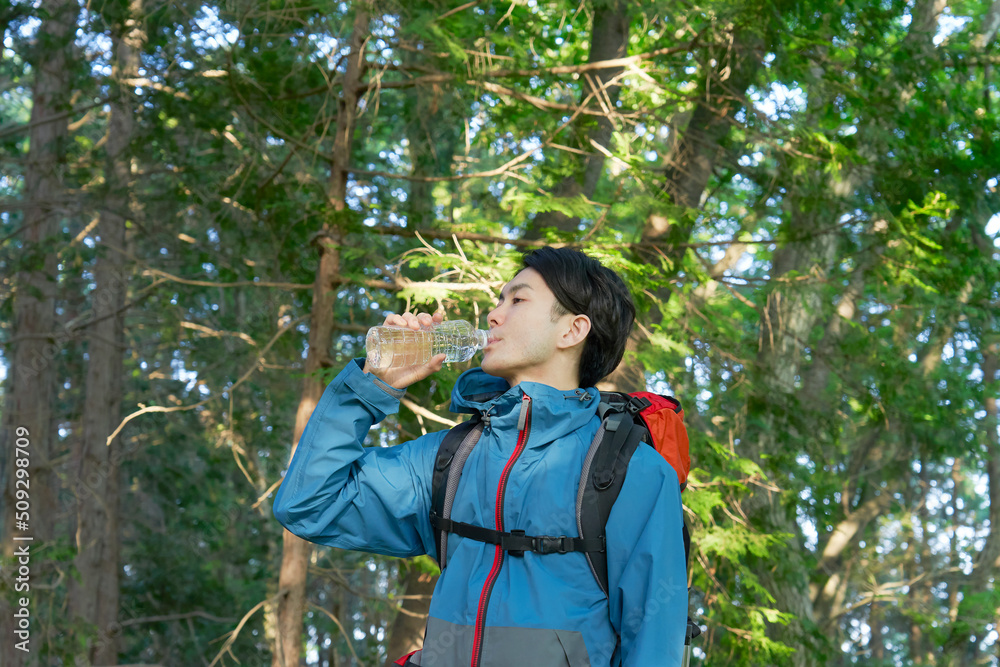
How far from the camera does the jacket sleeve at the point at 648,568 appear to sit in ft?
5.94

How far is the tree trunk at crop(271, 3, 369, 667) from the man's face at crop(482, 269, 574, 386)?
2412mm

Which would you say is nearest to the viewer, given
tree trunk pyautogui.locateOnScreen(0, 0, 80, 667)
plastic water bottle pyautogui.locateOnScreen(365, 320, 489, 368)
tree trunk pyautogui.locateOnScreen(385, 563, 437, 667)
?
plastic water bottle pyautogui.locateOnScreen(365, 320, 489, 368)

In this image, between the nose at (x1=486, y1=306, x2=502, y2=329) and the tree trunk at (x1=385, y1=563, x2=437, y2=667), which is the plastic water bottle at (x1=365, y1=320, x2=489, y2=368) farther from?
the tree trunk at (x1=385, y1=563, x2=437, y2=667)

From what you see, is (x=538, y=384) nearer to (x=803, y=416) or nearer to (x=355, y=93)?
(x=355, y=93)

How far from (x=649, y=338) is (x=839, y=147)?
1688 mm

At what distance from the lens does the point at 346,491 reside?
217cm

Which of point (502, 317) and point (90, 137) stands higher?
point (90, 137)

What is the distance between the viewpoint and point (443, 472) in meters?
2.16

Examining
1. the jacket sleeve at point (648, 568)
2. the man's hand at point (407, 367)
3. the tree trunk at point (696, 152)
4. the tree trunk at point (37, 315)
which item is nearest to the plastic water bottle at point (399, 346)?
the man's hand at point (407, 367)

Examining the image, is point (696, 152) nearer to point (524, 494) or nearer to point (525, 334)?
point (525, 334)

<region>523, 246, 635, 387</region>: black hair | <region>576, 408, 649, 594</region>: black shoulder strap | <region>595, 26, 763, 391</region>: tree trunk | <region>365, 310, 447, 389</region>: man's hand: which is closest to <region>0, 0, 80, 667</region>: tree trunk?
<region>595, 26, 763, 391</region>: tree trunk

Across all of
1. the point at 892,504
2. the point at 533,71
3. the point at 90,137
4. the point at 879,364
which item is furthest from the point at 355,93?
the point at 892,504

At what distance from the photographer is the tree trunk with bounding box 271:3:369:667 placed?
179 inches

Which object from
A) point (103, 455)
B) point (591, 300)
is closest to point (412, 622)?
point (591, 300)
